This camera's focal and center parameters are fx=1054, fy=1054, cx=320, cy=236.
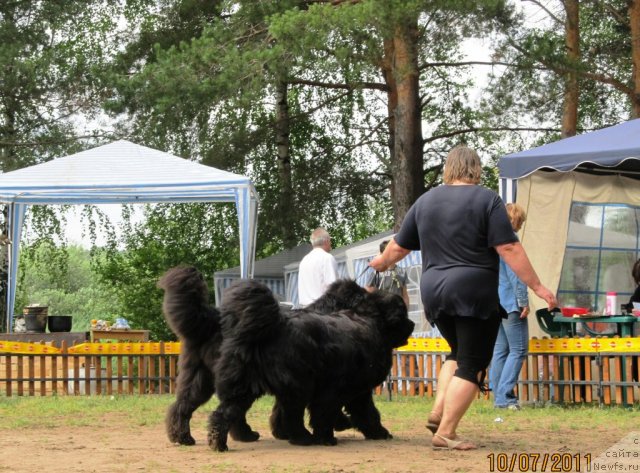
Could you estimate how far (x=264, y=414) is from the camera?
910 cm

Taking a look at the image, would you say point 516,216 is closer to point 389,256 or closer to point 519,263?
point 389,256

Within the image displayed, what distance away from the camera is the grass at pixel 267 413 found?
8195mm

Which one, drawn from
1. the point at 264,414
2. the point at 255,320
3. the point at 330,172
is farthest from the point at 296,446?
the point at 330,172

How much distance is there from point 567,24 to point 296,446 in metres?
15.2

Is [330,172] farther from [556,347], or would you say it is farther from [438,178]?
[556,347]

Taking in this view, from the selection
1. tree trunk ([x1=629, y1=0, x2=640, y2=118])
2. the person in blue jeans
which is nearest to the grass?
the person in blue jeans

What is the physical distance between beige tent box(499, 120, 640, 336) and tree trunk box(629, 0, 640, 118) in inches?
272

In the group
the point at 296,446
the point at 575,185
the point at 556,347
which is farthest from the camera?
the point at 575,185

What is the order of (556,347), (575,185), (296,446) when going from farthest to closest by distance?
(575,185) → (556,347) → (296,446)

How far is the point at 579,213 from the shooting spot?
1222 centimetres

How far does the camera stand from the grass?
26.9 ft

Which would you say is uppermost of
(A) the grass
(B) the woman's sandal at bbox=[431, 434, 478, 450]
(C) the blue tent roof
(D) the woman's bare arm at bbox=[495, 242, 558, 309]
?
(C) the blue tent roof

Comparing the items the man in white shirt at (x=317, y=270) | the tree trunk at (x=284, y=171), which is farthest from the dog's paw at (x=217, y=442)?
the tree trunk at (x=284, y=171)
